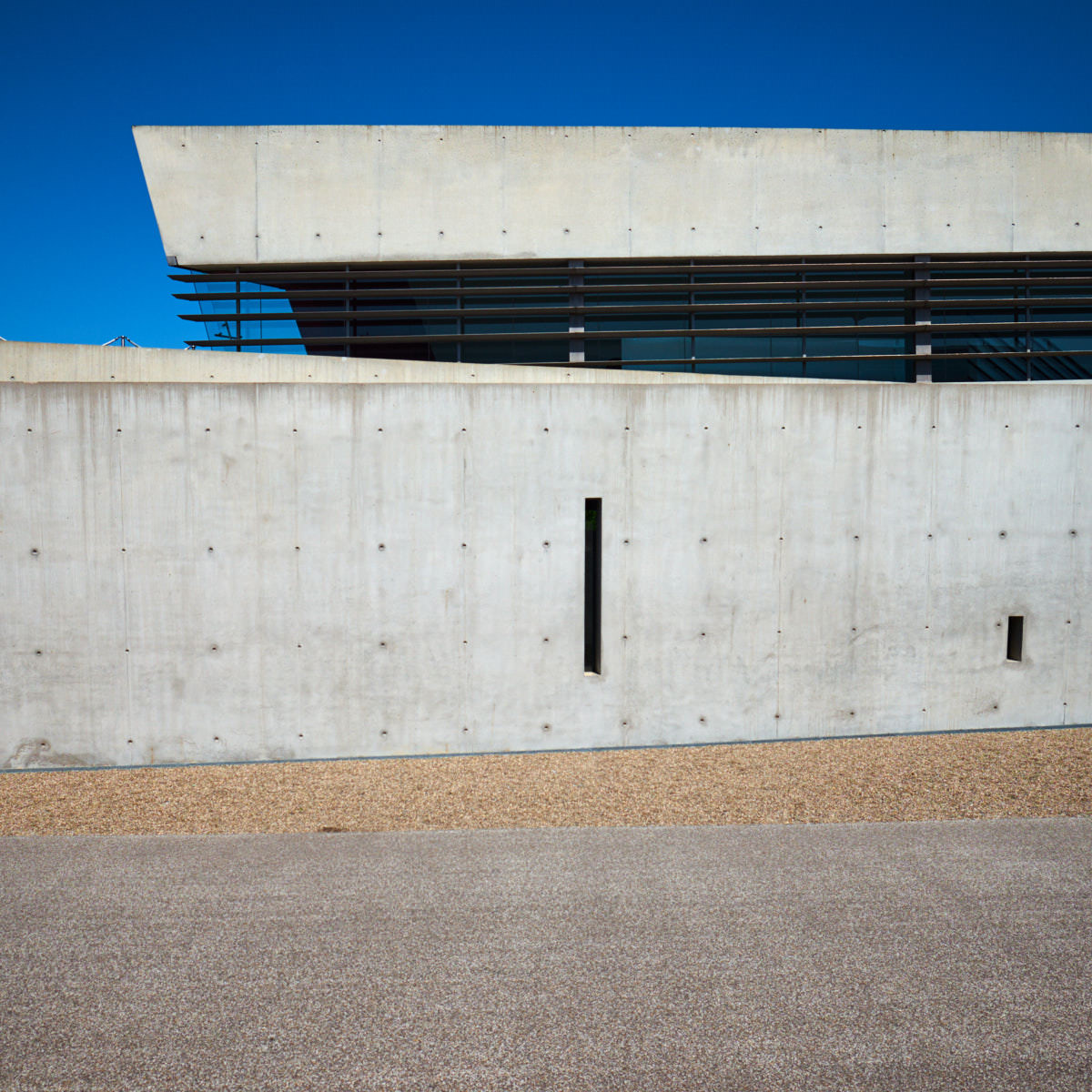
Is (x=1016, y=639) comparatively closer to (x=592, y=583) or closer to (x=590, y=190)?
(x=592, y=583)

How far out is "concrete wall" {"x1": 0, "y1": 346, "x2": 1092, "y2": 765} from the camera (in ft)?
19.2

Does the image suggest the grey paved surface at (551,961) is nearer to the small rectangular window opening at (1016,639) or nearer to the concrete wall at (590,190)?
the small rectangular window opening at (1016,639)

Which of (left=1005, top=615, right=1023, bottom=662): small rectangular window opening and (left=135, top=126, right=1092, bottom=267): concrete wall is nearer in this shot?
(left=1005, top=615, right=1023, bottom=662): small rectangular window opening

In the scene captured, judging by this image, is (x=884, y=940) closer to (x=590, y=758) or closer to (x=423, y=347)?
(x=590, y=758)

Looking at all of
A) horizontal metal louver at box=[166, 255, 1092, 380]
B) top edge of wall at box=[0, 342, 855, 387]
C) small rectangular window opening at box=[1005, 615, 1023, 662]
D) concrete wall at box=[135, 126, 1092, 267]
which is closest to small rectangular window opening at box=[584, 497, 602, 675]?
top edge of wall at box=[0, 342, 855, 387]

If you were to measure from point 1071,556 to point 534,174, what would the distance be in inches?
246

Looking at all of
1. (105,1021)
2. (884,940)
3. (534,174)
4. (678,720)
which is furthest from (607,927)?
(534,174)

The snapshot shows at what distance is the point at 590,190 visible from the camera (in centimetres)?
799

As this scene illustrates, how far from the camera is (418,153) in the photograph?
7.87 metres

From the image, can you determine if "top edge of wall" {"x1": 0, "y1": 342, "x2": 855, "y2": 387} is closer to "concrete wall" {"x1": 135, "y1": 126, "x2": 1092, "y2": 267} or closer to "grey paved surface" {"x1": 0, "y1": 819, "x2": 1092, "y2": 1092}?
"concrete wall" {"x1": 135, "y1": 126, "x2": 1092, "y2": 267}

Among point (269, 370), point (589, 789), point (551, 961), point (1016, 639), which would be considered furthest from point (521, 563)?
point (1016, 639)

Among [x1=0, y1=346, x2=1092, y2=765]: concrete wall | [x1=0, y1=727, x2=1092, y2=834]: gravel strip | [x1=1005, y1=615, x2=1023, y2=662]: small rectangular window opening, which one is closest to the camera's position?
[x1=0, y1=727, x2=1092, y2=834]: gravel strip

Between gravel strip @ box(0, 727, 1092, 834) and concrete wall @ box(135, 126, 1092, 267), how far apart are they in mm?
5204

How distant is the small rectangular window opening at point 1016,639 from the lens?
654cm
